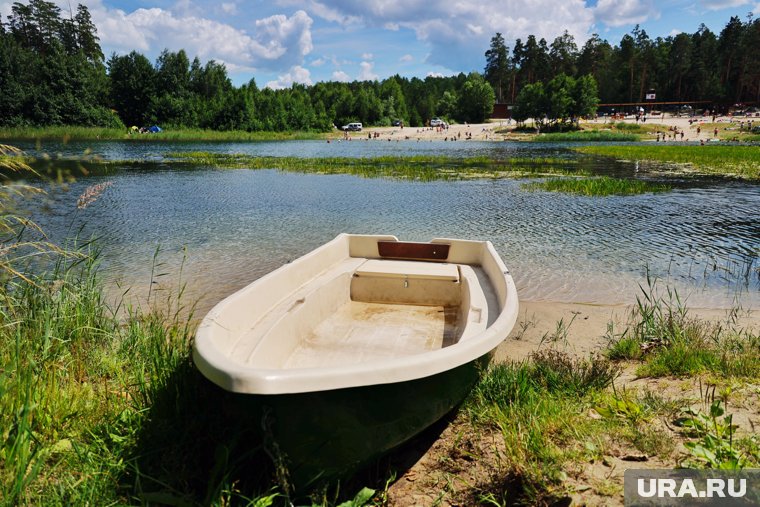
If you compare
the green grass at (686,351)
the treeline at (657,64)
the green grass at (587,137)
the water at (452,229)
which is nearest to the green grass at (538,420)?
the green grass at (686,351)

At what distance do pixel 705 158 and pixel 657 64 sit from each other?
8383cm

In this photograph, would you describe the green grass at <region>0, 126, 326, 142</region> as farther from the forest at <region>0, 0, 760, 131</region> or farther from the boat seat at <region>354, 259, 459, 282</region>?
the boat seat at <region>354, 259, 459, 282</region>

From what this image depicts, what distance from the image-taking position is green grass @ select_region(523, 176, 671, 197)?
779 inches

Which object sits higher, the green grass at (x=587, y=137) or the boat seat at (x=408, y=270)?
the green grass at (x=587, y=137)

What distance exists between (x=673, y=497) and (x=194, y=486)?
2.67m

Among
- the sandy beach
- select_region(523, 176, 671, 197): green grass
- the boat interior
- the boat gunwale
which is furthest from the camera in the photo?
the sandy beach

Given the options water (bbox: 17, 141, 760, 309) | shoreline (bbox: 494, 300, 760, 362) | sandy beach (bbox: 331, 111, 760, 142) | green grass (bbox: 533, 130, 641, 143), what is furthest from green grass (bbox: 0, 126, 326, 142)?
shoreline (bbox: 494, 300, 760, 362)

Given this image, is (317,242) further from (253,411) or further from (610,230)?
(253,411)

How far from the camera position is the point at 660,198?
1859 centimetres

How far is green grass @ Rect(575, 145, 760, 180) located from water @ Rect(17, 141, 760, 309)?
5320 mm

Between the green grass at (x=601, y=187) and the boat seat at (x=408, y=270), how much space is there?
50.5 feet

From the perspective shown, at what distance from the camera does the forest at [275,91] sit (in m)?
67.9

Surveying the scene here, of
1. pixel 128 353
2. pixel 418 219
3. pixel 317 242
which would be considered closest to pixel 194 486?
pixel 128 353

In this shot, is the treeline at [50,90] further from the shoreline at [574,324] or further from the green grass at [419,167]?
the shoreline at [574,324]
